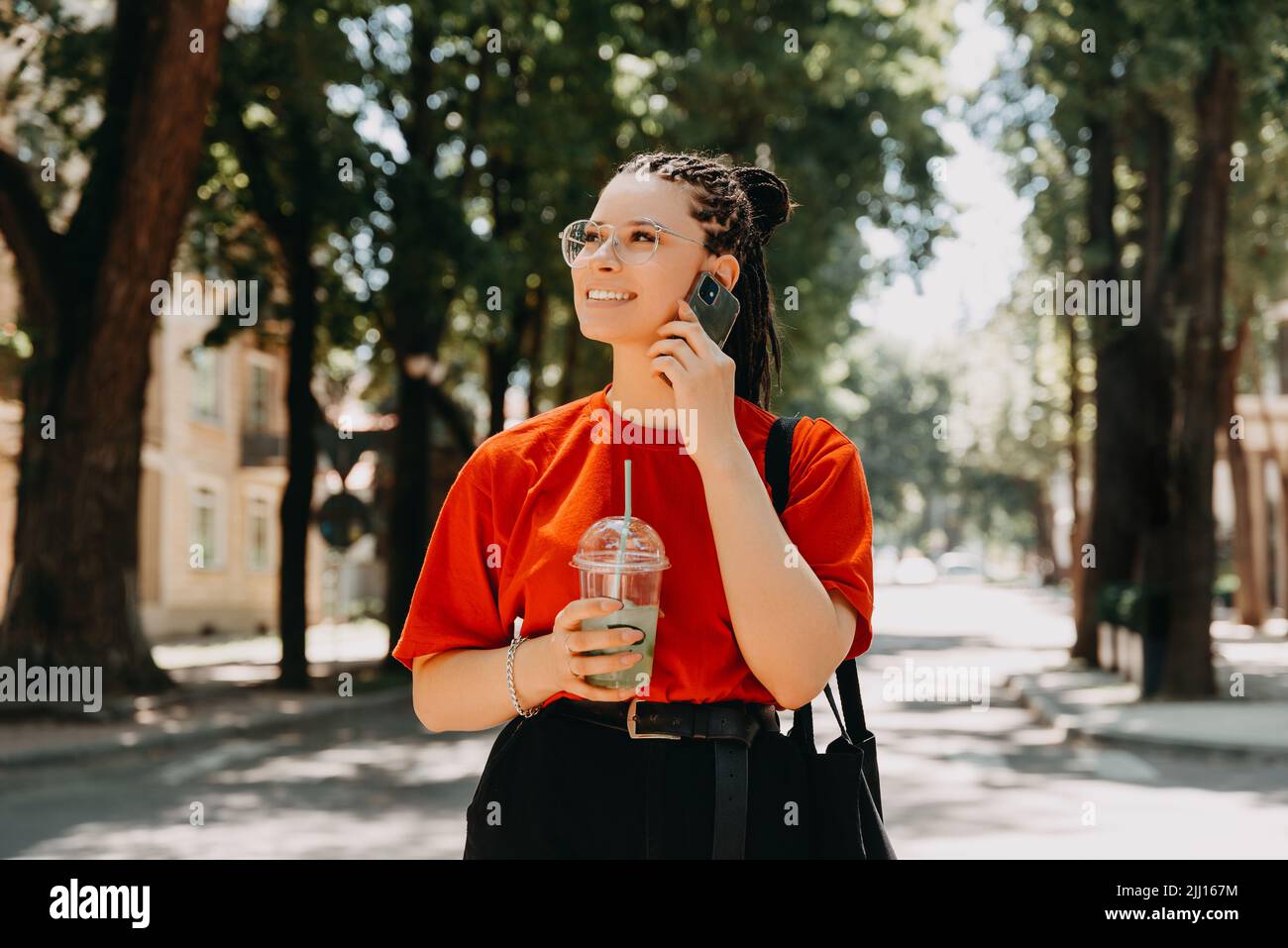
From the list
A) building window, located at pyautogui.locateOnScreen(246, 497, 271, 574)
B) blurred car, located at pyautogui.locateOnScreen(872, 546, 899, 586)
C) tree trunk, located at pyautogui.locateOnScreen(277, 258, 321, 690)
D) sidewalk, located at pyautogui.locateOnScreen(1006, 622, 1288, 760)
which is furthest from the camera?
blurred car, located at pyautogui.locateOnScreen(872, 546, 899, 586)

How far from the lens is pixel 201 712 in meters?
15.6

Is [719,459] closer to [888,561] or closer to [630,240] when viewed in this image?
[630,240]

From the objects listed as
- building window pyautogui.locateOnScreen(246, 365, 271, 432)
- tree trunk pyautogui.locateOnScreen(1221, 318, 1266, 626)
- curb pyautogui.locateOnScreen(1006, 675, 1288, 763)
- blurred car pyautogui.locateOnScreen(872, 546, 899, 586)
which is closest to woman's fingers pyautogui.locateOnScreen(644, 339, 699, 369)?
curb pyautogui.locateOnScreen(1006, 675, 1288, 763)

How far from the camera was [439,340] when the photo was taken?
2220 centimetres

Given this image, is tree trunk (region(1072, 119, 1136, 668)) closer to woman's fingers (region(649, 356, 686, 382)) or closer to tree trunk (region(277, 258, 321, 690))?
tree trunk (region(277, 258, 321, 690))

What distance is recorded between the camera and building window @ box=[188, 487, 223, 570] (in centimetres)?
3606

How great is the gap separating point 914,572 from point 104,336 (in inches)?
3624

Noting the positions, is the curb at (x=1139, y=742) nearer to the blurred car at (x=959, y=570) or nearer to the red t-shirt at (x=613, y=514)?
the red t-shirt at (x=613, y=514)

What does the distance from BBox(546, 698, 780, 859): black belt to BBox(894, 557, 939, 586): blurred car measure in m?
94.3

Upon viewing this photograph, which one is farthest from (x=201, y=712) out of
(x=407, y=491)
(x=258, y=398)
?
(x=258, y=398)
